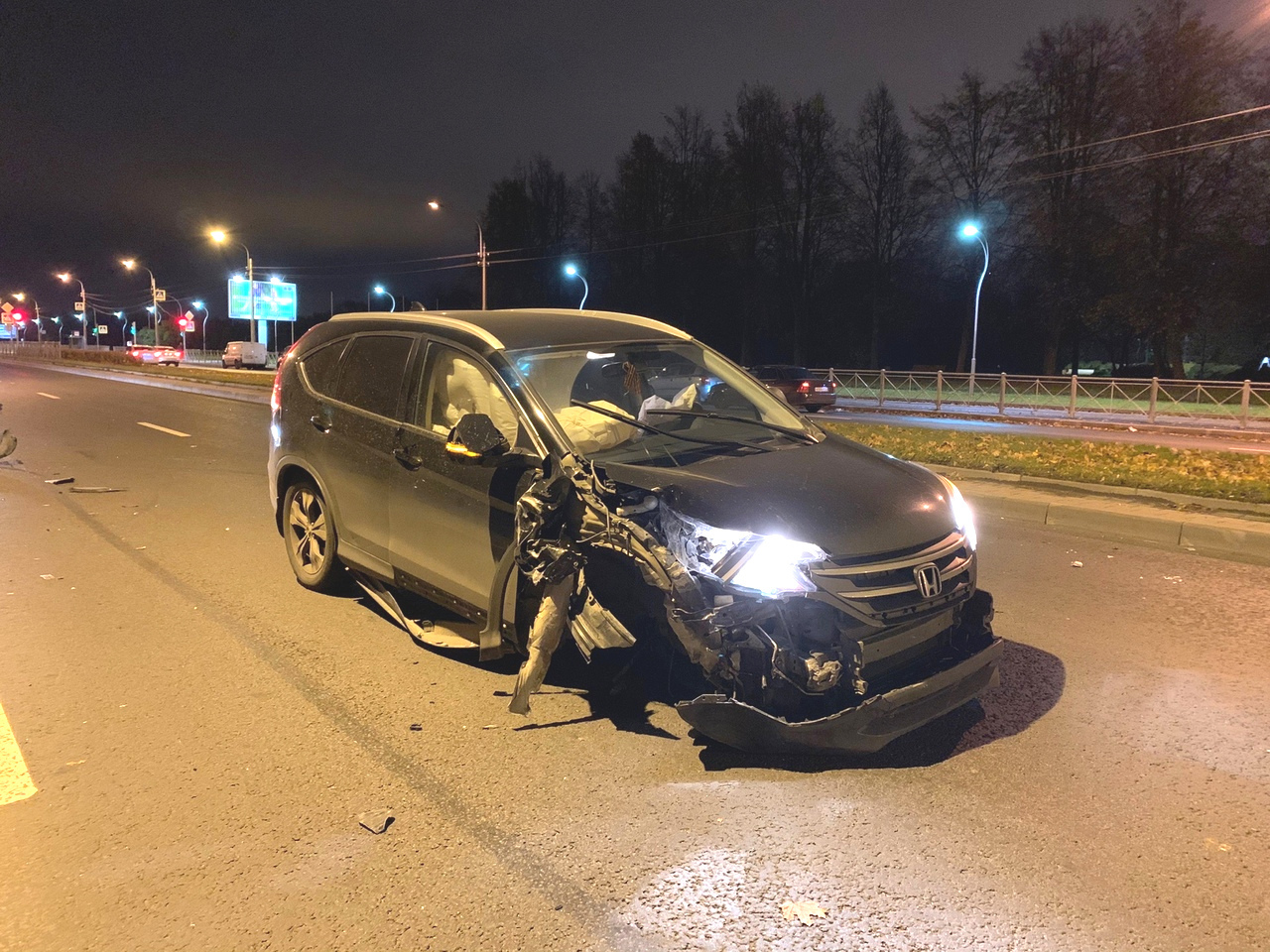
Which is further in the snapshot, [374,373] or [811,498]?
[374,373]

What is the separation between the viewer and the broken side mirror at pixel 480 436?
395 centimetres

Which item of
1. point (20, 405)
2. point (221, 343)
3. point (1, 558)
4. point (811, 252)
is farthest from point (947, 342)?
point (221, 343)

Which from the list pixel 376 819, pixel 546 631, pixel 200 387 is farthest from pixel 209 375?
pixel 376 819

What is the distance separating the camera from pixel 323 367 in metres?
5.80

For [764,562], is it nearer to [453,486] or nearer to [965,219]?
[453,486]

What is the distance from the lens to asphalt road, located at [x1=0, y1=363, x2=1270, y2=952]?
271 cm

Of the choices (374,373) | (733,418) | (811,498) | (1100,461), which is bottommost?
(1100,461)

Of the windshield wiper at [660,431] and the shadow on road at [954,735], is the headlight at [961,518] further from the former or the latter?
the windshield wiper at [660,431]

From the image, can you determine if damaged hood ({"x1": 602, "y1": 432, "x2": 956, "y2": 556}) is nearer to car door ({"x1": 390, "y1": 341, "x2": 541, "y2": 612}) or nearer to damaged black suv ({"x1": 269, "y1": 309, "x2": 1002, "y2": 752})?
damaged black suv ({"x1": 269, "y1": 309, "x2": 1002, "y2": 752})

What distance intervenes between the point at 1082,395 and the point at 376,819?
93.9ft

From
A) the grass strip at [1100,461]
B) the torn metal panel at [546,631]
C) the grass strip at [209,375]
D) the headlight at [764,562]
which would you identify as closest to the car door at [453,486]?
the torn metal panel at [546,631]

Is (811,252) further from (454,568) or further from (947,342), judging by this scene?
(454,568)

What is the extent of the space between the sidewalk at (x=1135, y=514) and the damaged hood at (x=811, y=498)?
4.99m

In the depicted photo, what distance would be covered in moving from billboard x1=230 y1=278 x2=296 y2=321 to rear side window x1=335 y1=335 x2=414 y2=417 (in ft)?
192
